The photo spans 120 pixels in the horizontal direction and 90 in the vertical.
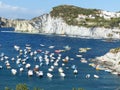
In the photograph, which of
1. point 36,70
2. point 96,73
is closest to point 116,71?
point 96,73

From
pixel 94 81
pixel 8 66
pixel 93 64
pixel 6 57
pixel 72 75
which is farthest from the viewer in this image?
pixel 6 57

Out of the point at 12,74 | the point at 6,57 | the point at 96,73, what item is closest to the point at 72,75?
the point at 96,73

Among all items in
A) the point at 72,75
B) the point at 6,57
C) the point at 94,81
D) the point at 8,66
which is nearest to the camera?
the point at 94,81

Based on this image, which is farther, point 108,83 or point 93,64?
point 93,64

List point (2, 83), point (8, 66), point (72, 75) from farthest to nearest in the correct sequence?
point (8, 66)
point (72, 75)
point (2, 83)

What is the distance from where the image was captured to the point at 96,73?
5039 inches

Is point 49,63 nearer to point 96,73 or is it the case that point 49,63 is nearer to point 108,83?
point 96,73

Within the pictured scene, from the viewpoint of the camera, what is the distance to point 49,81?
11369 centimetres

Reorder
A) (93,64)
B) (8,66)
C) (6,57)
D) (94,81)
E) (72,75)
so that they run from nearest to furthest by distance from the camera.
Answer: (94,81), (72,75), (8,66), (93,64), (6,57)

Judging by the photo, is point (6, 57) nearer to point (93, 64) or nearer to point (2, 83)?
point (93, 64)

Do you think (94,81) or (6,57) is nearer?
(94,81)

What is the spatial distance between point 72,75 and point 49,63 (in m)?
24.7

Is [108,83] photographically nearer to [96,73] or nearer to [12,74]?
[96,73]

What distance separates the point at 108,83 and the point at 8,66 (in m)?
38.6
